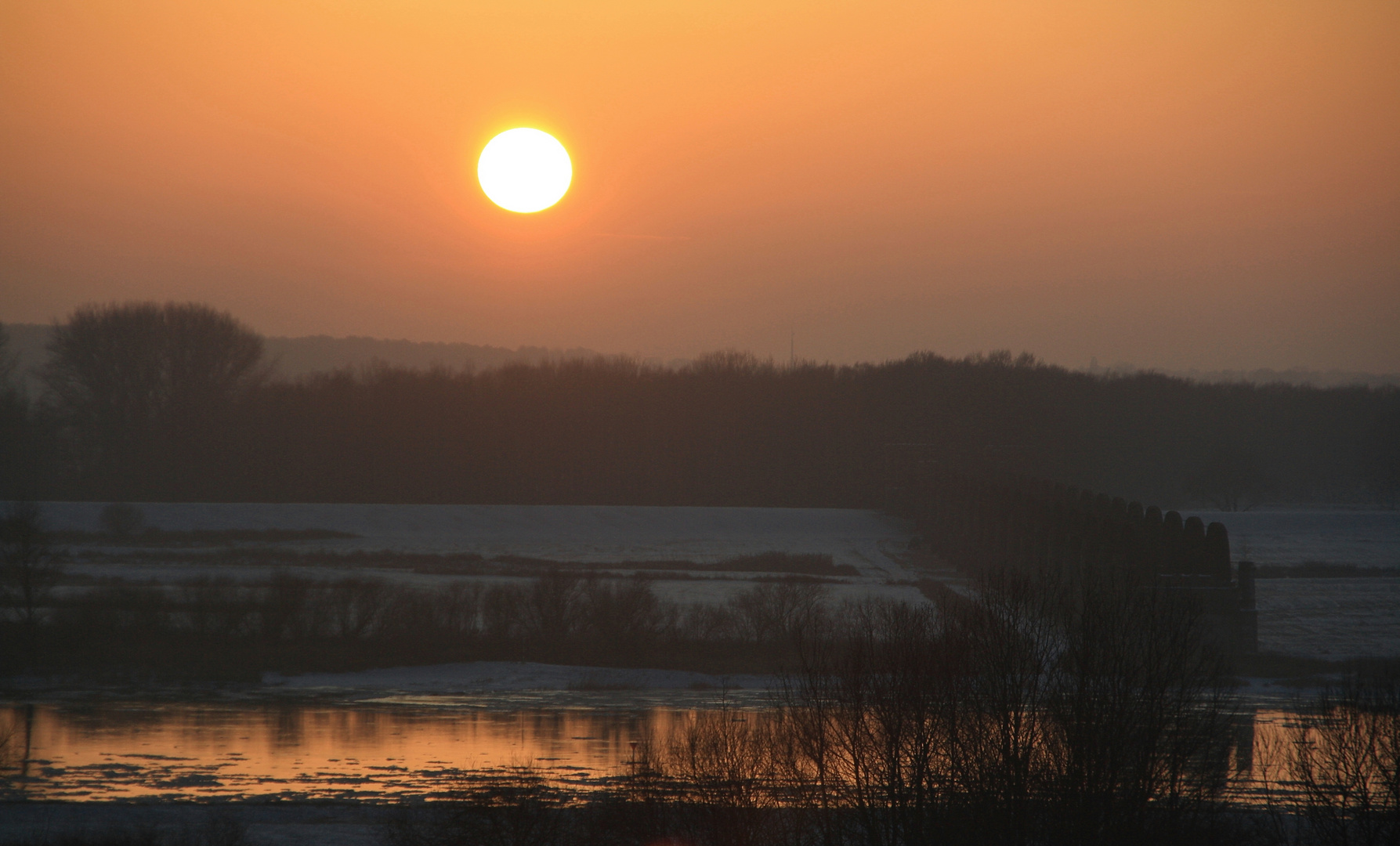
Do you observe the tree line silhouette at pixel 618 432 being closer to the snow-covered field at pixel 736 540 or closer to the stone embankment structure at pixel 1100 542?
the snow-covered field at pixel 736 540

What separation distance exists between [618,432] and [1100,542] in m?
68.3

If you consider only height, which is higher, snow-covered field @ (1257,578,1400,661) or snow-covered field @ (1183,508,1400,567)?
snow-covered field @ (1183,508,1400,567)

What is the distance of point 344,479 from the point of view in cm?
8244

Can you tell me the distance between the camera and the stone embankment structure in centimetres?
2698

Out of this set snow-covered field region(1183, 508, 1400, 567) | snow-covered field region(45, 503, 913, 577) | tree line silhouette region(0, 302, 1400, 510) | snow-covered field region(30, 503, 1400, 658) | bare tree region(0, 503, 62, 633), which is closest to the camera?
bare tree region(0, 503, 62, 633)

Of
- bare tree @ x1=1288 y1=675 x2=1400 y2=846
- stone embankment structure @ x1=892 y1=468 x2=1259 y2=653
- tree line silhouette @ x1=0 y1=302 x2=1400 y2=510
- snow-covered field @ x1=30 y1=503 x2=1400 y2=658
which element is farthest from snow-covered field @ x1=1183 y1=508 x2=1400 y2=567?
bare tree @ x1=1288 y1=675 x2=1400 y2=846

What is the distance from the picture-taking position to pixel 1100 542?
29.6 meters

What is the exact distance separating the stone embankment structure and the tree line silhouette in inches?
1261

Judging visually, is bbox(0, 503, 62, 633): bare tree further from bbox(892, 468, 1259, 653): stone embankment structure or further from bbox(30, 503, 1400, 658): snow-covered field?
bbox(892, 468, 1259, 653): stone embankment structure

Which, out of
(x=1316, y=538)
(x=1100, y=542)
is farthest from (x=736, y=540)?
(x=1100, y=542)

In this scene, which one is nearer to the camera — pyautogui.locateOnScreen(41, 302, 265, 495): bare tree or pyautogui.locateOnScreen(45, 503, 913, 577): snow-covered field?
pyautogui.locateOnScreen(45, 503, 913, 577): snow-covered field

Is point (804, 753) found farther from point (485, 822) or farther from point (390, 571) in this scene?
point (390, 571)

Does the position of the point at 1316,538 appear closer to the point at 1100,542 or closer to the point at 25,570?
the point at 1100,542

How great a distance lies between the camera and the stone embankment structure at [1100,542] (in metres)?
27.0
